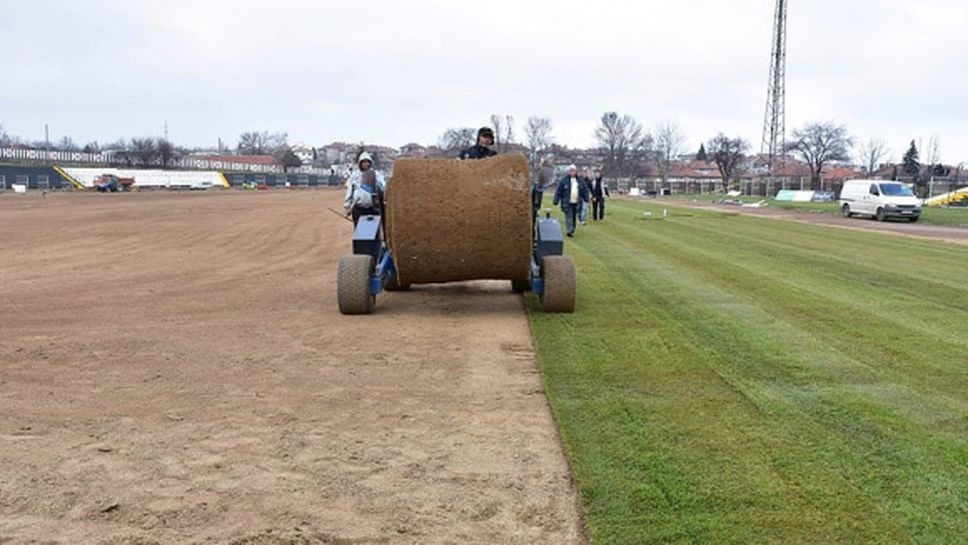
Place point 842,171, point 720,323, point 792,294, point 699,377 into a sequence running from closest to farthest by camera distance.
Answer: point 699,377 < point 720,323 < point 792,294 < point 842,171

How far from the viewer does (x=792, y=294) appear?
10727 mm

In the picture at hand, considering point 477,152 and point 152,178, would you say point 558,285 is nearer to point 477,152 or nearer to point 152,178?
point 477,152

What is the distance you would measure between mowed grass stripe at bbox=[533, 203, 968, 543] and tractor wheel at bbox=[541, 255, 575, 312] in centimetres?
22

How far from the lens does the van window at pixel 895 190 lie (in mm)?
34844

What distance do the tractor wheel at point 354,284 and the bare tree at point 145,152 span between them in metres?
109

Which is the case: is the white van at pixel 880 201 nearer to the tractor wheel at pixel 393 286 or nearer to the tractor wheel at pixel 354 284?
the tractor wheel at pixel 393 286

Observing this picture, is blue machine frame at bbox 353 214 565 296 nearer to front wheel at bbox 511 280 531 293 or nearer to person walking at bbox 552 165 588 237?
front wheel at bbox 511 280 531 293

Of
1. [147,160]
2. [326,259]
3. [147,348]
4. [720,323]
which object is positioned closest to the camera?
[147,348]

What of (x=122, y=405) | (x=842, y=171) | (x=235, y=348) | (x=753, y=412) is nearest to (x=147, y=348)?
(x=235, y=348)

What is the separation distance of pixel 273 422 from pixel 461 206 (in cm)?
375

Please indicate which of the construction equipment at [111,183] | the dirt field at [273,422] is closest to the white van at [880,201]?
the dirt field at [273,422]

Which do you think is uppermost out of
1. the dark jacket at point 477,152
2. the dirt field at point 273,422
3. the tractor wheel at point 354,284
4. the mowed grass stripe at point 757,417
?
the dark jacket at point 477,152

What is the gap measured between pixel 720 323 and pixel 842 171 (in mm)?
127485

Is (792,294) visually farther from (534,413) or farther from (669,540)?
(669,540)
